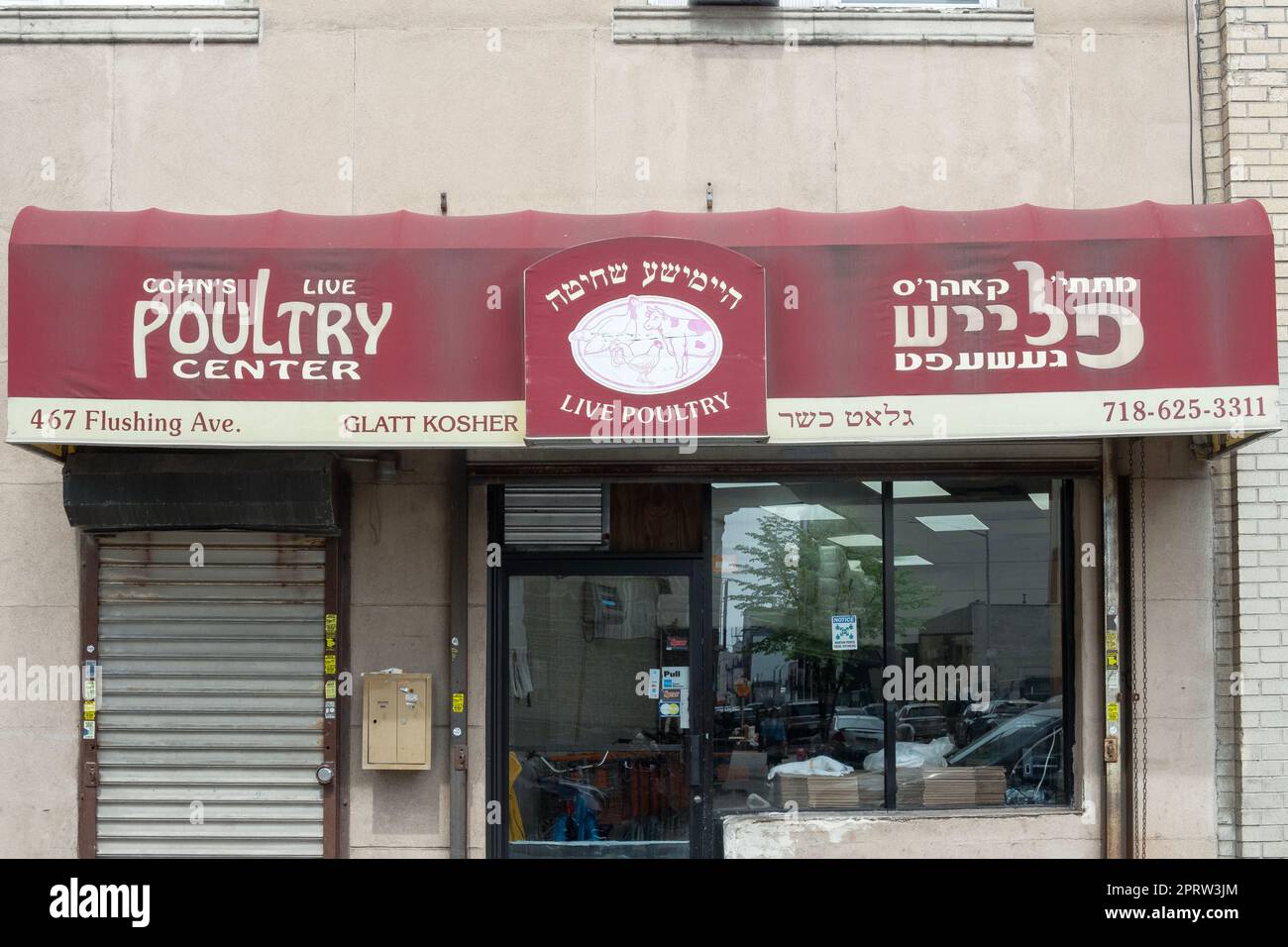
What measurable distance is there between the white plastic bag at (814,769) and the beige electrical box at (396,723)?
228 centimetres

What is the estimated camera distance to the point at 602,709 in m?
7.85

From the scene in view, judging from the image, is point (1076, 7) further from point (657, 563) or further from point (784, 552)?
point (657, 563)

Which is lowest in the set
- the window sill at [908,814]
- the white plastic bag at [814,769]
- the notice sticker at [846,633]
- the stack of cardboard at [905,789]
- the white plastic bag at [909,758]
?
the window sill at [908,814]

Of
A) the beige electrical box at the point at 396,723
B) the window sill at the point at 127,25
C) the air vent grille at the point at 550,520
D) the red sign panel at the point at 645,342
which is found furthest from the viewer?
the air vent grille at the point at 550,520

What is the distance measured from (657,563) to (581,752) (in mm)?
1340

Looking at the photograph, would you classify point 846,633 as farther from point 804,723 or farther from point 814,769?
point 814,769

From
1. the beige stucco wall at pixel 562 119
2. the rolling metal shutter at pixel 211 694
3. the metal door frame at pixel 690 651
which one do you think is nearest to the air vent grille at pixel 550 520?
the metal door frame at pixel 690 651

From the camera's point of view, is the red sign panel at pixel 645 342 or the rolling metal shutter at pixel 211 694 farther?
the rolling metal shutter at pixel 211 694

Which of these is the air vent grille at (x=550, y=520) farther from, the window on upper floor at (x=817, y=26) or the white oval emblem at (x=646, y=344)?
the window on upper floor at (x=817, y=26)

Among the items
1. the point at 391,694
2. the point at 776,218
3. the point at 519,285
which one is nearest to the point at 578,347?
the point at 519,285

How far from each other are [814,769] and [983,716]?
1.18 meters

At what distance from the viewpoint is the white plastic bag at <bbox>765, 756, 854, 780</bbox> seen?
785cm

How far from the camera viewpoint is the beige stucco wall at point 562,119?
7793 mm

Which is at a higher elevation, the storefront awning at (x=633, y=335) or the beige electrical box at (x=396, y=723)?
the storefront awning at (x=633, y=335)
